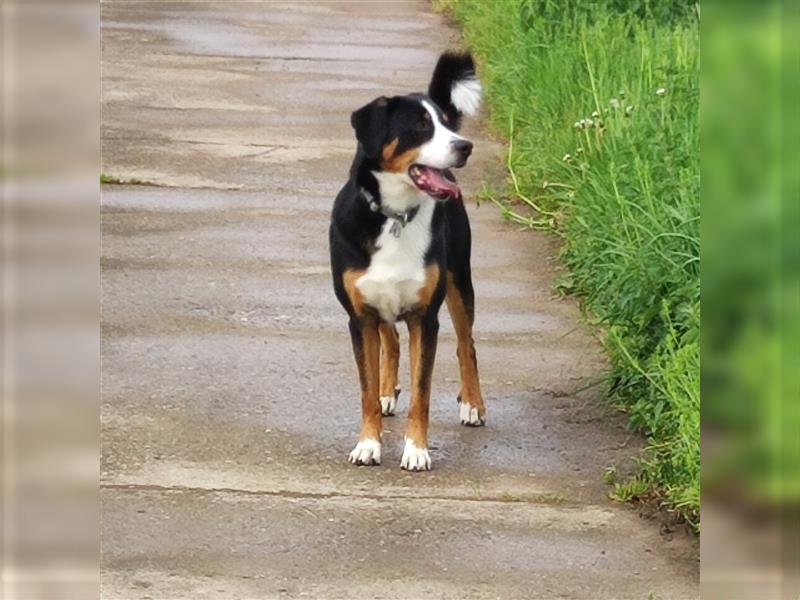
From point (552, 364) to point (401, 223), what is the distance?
139 centimetres

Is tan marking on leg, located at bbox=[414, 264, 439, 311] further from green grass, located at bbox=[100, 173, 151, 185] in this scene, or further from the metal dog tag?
green grass, located at bbox=[100, 173, 151, 185]

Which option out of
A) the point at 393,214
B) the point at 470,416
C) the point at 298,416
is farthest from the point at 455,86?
the point at 298,416

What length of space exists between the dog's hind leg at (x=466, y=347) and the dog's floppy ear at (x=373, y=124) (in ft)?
2.25

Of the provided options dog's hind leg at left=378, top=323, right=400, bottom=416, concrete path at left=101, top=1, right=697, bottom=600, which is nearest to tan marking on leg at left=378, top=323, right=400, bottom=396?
dog's hind leg at left=378, top=323, right=400, bottom=416

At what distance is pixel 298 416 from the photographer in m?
5.83

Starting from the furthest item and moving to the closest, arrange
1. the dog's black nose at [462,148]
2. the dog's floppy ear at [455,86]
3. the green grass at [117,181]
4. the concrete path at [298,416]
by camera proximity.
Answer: the green grass at [117,181] < the dog's floppy ear at [455,86] < the dog's black nose at [462,148] < the concrete path at [298,416]

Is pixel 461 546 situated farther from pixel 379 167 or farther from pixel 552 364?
pixel 552 364

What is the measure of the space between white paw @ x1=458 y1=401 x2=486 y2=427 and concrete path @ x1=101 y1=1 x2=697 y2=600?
0.05 metres

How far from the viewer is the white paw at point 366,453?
5.36m

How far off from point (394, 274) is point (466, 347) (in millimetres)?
616

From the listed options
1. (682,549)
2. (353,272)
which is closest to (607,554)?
(682,549)

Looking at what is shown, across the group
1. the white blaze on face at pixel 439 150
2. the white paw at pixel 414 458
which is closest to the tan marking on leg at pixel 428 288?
the white blaze on face at pixel 439 150

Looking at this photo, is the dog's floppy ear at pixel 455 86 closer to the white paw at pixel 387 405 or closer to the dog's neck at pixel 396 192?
the dog's neck at pixel 396 192

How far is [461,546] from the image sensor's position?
4.66 metres
